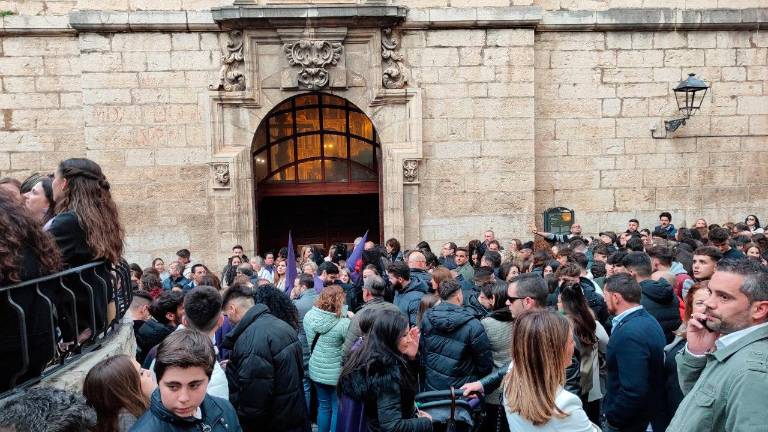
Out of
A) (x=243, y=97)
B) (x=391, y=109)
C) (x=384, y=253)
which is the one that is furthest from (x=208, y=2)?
(x=384, y=253)

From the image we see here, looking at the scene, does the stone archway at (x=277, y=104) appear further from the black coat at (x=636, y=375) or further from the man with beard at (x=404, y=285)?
the black coat at (x=636, y=375)

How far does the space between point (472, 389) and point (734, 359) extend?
6.31 feet

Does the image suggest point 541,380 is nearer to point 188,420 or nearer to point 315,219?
point 188,420

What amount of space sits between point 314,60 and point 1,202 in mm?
8013

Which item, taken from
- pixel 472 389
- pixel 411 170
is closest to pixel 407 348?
pixel 472 389

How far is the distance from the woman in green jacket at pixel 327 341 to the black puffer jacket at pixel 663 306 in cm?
257

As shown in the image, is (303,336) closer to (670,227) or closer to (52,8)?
(670,227)

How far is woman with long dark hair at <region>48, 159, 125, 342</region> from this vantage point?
12.0ft

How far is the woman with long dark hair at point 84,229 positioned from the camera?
367cm

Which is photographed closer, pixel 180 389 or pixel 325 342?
pixel 180 389

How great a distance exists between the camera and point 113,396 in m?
2.73

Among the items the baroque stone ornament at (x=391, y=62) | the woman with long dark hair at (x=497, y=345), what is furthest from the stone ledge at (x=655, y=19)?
the woman with long dark hair at (x=497, y=345)

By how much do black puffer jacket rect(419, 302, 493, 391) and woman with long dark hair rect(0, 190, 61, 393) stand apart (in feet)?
8.31

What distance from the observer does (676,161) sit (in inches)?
453
